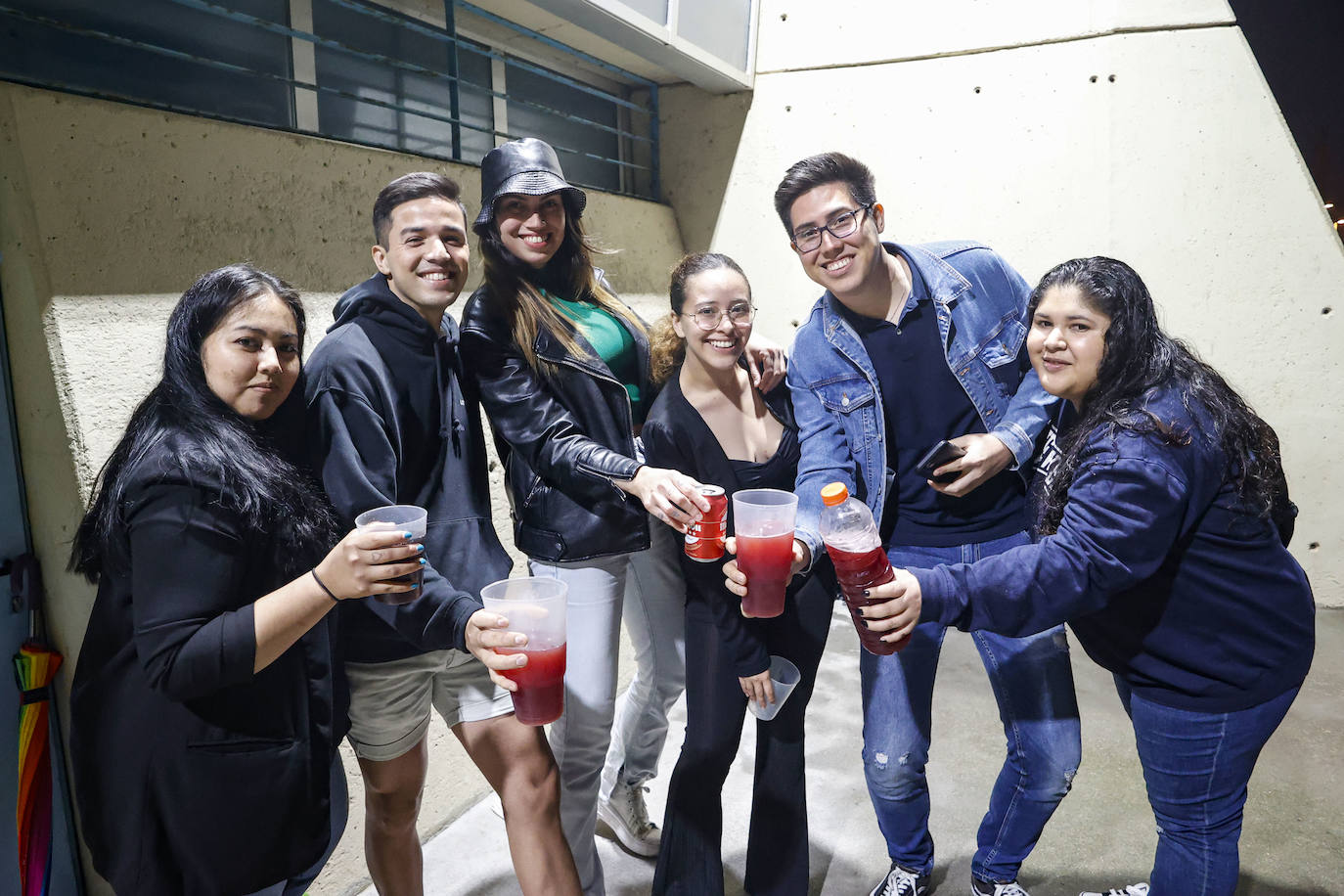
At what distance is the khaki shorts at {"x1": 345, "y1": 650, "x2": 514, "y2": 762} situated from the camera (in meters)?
1.72

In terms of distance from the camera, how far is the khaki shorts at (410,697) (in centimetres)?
172

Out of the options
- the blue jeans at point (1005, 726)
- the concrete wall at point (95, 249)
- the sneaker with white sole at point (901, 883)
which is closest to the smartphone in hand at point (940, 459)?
the blue jeans at point (1005, 726)

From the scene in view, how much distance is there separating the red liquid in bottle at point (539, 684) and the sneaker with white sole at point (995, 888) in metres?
1.38

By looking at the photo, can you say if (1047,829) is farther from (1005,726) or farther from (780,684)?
(780,684)

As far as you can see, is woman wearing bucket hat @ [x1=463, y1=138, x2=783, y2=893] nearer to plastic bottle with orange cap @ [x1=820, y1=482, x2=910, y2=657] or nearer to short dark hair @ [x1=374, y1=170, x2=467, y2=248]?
short dark hair @ [x1=374, y1=170, x2=467, y2=248]

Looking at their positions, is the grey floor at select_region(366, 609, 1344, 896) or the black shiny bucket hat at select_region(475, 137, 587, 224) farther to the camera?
the grey floor at select_region(366, 609, 1344, 896)

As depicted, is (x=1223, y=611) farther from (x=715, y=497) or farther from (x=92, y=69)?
(x=92, y=69)

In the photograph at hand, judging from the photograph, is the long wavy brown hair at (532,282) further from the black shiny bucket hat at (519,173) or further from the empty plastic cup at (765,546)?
the empty plastic cup at (765,546)

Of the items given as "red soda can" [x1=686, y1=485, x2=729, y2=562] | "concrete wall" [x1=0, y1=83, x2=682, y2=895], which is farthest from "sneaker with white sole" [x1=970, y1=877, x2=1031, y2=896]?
"concrete wall" [x1=0, y1=83, x2=682, y2=895]

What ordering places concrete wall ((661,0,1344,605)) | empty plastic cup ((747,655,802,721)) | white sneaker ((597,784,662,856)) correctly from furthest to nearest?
concrete wall ((661,0,1344,605)) < white sneaker ((597,784,662,856)) < empty plastic cup ((747,655,802,721))

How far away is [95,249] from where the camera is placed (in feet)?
5.59

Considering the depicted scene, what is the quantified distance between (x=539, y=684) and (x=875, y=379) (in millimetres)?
1080

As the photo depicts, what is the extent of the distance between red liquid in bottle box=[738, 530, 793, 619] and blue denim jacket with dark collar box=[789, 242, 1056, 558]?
0.21 metres

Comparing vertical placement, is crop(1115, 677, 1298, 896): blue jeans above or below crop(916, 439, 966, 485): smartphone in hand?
below
